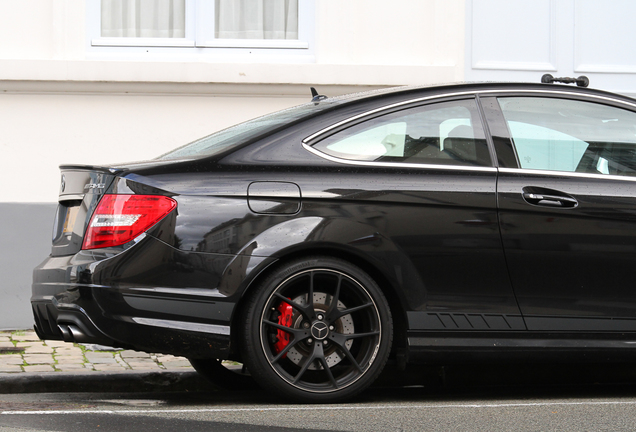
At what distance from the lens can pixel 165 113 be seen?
8156mm

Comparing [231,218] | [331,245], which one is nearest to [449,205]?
[331,245]

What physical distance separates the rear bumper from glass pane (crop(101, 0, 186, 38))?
4736 mm

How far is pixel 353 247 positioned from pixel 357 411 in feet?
2.58

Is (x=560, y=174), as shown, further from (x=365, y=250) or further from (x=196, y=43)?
(x=196, y=43)

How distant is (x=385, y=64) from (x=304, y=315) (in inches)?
176

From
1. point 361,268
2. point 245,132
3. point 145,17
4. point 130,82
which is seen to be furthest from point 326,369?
point 145,17

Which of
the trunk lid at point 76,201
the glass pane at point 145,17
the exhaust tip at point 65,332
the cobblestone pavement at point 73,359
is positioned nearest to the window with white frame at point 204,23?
the glass pane at point 145,17

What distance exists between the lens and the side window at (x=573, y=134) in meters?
4.84

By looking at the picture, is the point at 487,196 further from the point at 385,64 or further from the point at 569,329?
the point at 385,64

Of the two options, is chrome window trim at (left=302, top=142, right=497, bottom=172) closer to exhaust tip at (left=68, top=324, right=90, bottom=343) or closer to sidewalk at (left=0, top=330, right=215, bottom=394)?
exhaust tip at (left=68, top=324, right=90, bottom=343)

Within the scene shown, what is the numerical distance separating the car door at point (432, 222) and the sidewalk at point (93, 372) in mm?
1707

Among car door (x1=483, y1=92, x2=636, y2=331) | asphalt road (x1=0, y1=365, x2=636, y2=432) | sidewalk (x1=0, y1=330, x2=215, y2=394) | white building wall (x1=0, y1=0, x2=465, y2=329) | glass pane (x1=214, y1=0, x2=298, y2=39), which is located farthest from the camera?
glass pane (x1=214, y1=0, x2=298, y2=39)

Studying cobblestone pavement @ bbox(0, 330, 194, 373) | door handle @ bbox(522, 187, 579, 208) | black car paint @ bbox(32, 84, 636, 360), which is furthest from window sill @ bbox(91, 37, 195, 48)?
door handle @ bbox(522, 187, 579, 208)

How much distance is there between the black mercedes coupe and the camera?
169 inches
